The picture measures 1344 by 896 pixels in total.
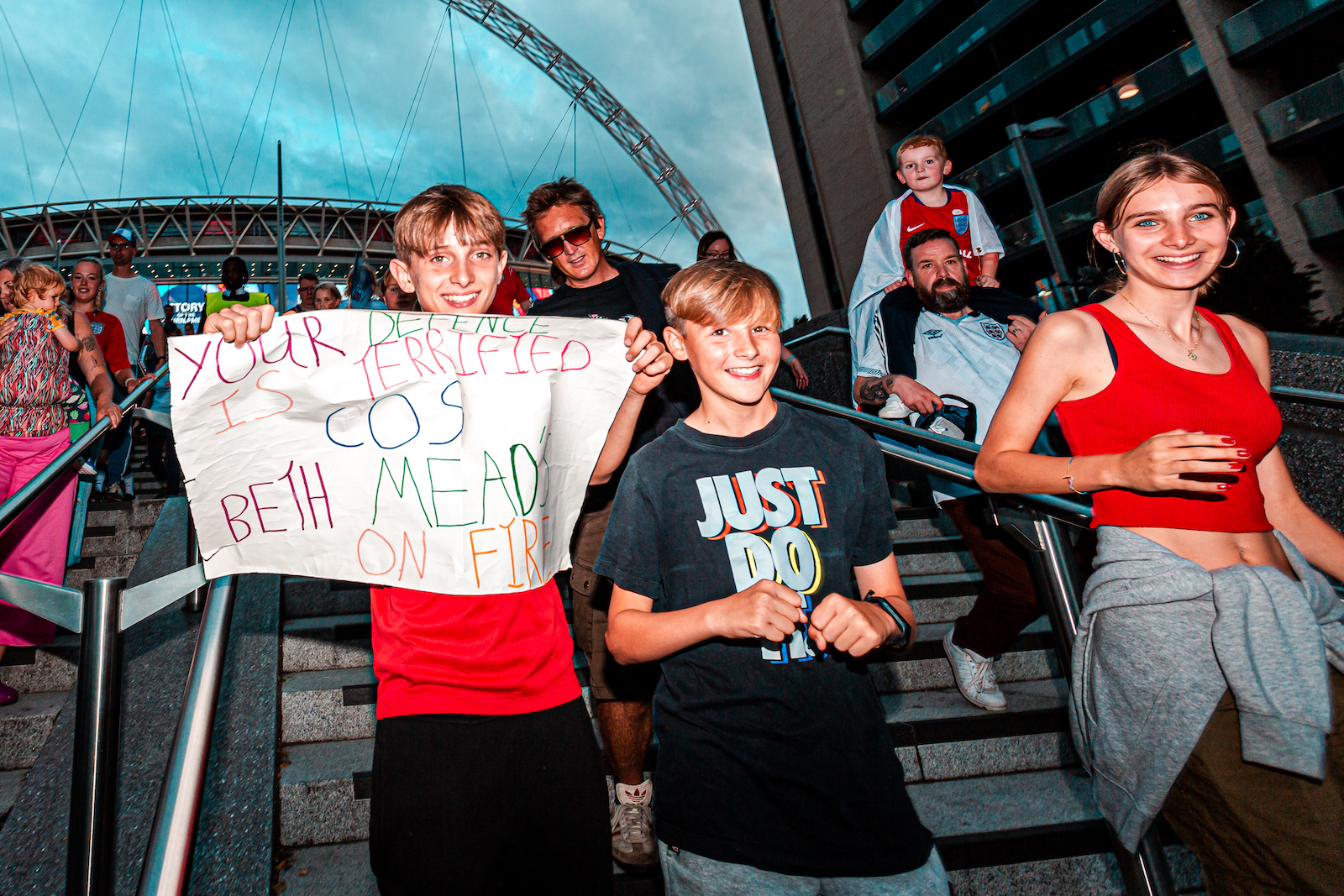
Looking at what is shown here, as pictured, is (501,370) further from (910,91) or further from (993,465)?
(910,91)

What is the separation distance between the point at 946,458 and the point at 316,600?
118 inches

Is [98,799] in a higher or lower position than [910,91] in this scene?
lower

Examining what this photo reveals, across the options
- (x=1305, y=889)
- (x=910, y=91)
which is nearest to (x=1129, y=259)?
(x=1305, y=889)

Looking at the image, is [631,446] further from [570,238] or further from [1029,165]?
[1029,165]

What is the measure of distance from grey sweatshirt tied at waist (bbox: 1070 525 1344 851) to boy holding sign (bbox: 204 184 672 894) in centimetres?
103

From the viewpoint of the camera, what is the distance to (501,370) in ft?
5.59

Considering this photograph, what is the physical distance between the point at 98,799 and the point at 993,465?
201 centimetres

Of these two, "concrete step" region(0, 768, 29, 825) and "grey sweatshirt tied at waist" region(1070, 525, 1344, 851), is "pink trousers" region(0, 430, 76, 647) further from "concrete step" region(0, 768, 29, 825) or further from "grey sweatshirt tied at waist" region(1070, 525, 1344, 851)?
"grey sweatshirt tied at waist" region(1070, 525, 1344, 851)

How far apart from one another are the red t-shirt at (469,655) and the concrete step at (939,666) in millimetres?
1962

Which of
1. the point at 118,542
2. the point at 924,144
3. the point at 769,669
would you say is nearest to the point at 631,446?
the point at 769,669

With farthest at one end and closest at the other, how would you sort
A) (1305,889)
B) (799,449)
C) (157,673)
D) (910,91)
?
1. (910,91)
2. (157,673)
3. (799,449)
4. (1305,889)

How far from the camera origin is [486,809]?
137 cm

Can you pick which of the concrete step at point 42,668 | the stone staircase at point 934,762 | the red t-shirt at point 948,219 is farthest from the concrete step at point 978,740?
the concrete step at point 42,668

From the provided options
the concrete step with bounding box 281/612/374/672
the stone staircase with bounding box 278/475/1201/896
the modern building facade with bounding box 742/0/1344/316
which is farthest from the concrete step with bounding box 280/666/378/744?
the modern building facade with bounding box 742/0/1344/316
